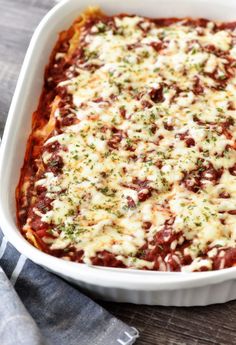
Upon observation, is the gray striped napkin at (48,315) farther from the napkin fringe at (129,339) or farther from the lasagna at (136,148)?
the lasagna at (136,148)

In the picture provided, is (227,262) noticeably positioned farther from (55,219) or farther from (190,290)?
(55,219)

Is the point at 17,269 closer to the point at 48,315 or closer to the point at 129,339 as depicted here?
the point at 48,315

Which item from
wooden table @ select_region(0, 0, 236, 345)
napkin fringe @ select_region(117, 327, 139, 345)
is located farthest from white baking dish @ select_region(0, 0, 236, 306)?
napkin fringe @ select_region(117, 327, 139, 345)

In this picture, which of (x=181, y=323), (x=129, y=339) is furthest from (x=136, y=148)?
(x=129, y=339)

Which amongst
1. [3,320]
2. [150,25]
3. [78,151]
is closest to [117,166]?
[78,151]

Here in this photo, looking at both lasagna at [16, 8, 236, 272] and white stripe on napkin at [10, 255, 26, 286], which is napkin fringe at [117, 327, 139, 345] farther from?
white stripe on napkin at [10, 255, 26, 286]

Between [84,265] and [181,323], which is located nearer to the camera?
[84,265]
